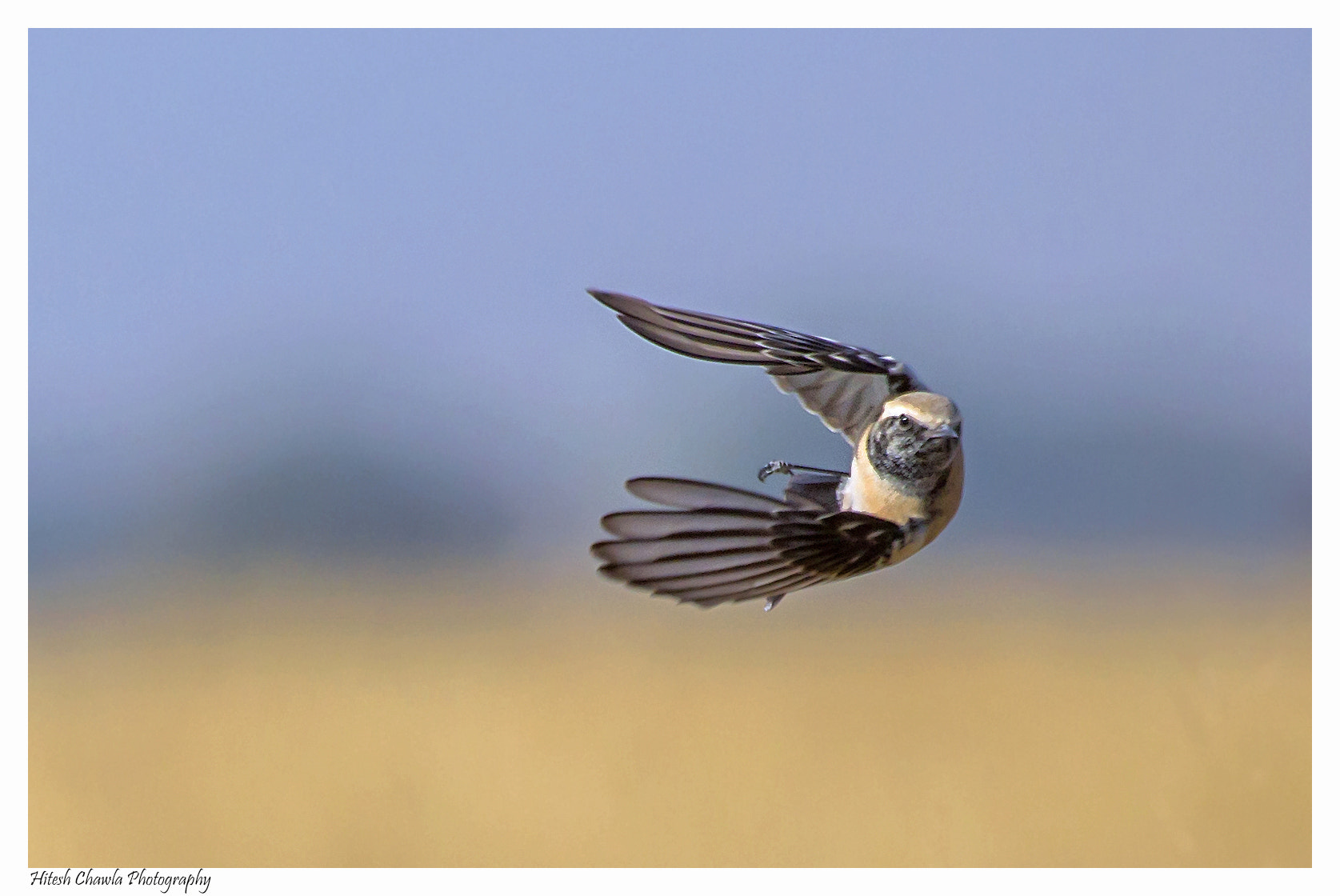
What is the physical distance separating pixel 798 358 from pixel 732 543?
20cm

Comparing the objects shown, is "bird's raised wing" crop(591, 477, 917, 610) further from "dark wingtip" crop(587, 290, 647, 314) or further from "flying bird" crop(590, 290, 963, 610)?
"dark wingtip" crop(587, 290, 647, 314)

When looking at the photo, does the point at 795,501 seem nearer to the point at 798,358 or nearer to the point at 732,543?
the point at 732,543

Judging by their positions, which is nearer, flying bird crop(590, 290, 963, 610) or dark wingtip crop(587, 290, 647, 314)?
flying bird crop(590, 290, 963, 610)

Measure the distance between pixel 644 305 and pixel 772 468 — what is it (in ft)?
0.51

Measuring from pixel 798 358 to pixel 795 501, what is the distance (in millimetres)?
176

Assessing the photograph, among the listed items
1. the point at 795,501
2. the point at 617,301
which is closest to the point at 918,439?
the point at 795,501

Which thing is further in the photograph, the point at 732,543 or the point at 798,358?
the point at 798,358

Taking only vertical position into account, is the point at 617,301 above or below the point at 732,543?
above

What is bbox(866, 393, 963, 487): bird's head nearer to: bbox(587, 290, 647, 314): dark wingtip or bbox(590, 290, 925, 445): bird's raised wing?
bbox(590, 290, 925, 445): bird's raised wing

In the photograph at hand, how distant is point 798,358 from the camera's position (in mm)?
870

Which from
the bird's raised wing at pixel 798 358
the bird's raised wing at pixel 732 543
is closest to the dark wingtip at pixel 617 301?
Result: the bird's raised wing at pixel 798 358

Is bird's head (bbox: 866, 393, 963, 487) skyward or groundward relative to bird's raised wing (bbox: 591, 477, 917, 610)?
skyward

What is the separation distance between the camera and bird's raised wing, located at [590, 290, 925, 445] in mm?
836

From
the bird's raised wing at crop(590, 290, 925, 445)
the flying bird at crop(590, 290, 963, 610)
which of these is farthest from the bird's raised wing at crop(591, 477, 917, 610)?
the bird's raised wing at crop(590, 290, 925, 445)
